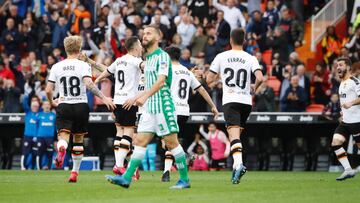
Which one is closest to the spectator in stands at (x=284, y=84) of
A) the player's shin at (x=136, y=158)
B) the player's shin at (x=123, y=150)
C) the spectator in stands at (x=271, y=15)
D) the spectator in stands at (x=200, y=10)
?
the spectator in stands at (x=271, y=15)

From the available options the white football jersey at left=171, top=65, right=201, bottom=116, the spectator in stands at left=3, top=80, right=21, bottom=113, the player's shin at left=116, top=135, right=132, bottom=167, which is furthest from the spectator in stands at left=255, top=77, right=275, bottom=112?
the player's shin at left=116, top=135, right=132, bottom=167

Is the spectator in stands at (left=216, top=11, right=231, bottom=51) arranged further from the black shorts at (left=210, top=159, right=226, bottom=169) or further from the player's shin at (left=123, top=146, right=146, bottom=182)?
the player's shin at (left=123, top=146, right=146, bottom=182)

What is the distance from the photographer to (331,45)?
29234 millimetres

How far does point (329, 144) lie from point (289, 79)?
2.02 m

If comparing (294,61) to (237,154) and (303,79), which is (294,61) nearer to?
(303,79)

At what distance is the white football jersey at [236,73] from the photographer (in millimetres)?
17625

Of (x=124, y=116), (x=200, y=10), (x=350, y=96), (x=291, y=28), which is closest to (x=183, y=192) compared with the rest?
(x=124, y=116)

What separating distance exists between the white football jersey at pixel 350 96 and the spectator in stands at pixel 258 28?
1057cm

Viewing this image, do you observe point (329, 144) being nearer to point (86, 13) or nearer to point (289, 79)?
point (289, 79)

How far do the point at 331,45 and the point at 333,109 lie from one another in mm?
3405

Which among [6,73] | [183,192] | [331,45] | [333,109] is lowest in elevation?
A: [183,192]

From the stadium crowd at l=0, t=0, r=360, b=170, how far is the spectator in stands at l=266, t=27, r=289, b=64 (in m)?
0.03

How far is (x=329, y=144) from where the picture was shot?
2805 cm

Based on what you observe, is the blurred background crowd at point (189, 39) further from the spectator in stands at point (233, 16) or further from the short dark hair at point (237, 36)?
the short dark hair at point (237, 36)
